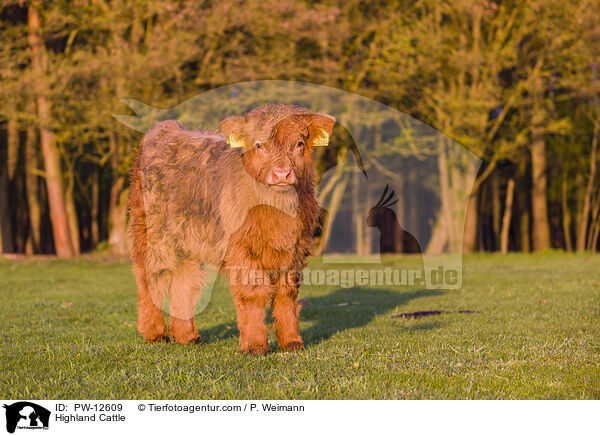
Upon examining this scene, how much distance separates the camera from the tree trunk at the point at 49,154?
21.6 meters

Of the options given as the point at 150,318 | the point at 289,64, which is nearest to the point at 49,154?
the point at 289,64

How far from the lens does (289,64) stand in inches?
889

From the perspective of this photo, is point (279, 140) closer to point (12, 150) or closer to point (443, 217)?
point (443, 217)

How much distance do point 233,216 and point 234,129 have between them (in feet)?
2.75

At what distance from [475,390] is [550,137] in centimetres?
2701

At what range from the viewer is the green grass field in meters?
4.95

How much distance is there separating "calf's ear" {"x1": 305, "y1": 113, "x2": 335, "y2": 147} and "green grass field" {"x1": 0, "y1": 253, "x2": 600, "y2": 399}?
2054 mm

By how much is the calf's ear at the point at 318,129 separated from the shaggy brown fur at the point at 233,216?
1 centimetres

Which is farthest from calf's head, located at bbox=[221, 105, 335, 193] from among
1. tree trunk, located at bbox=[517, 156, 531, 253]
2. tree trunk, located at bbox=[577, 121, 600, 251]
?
tree trunk, located at bbox=[517, 156, 531, 253]

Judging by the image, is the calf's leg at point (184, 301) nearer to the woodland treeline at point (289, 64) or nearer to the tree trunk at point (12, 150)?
the woodland treeline at point (289, 64)

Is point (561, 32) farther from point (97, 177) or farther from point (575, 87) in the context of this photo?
point (97, 177)

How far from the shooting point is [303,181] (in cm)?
617
